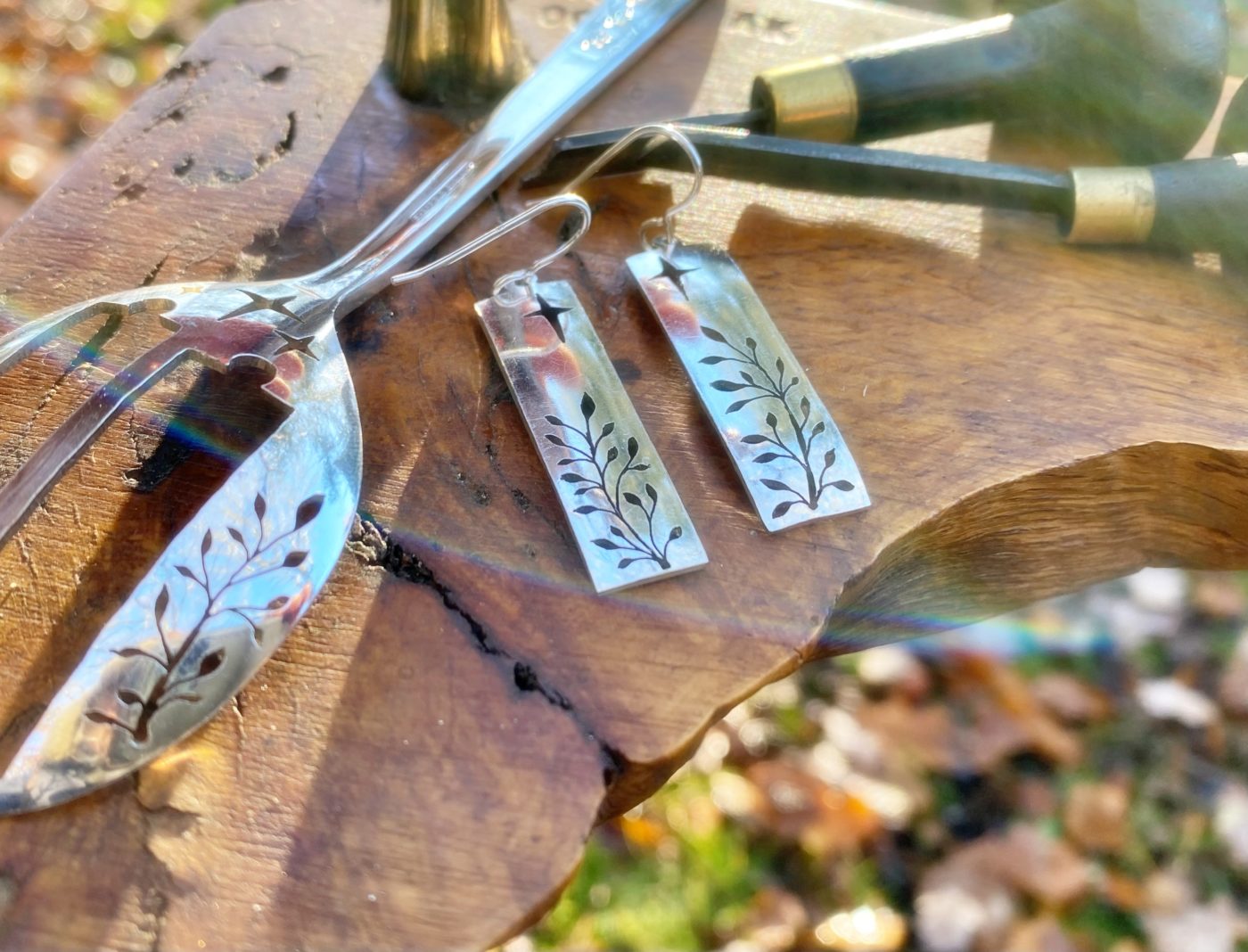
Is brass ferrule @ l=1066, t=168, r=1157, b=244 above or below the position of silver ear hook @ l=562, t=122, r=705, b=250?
below

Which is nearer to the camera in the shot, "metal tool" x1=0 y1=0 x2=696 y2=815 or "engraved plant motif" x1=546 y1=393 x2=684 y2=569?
"metal tool" x1=0 y1=0 x2=696 y2=815

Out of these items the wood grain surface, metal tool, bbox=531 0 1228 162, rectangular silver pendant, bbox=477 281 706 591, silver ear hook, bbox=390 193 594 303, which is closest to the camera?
the wood grain surface

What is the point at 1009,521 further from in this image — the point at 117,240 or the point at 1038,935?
the point at 117,240

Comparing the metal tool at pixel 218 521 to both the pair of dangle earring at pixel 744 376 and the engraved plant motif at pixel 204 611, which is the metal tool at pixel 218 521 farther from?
the pair of dangle earring at pixel 744 376

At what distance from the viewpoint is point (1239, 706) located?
4.93 ft


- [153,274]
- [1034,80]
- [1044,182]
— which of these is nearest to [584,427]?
[153,274]

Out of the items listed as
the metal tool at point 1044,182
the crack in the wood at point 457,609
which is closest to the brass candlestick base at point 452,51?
the metal tool at point 1044,182

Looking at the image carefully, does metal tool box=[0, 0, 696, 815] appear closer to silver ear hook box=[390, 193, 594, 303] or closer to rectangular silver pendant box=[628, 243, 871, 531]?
silver ear hook box=[390, 193, 594, 303]

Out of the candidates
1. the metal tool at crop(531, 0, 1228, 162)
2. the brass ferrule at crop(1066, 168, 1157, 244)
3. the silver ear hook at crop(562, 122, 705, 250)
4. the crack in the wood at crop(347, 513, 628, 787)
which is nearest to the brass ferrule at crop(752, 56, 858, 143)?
the metal tool at crop(531, 0, 1228, 162)

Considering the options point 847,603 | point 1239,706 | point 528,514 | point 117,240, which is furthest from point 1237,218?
point 117,240

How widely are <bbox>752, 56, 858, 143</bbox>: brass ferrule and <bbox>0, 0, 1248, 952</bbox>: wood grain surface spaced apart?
0.07m

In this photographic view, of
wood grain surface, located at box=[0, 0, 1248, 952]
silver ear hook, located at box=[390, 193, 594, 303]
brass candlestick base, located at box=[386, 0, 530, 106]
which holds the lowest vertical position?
wood grain surface, located at box=[0, 0, 1248, 952]

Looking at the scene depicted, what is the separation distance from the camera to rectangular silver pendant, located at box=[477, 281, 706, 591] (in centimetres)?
78

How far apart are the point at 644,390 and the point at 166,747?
466mm
